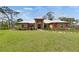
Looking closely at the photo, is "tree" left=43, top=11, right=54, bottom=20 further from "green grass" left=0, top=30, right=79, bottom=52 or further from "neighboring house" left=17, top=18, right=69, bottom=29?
"green grass" left=0, top=30, right=79, bottom=52

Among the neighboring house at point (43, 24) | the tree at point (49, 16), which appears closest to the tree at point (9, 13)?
the neighboring house at point (43, 24)

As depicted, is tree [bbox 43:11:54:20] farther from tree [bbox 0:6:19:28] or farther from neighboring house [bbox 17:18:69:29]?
tree [bbox 0:6:19:28]

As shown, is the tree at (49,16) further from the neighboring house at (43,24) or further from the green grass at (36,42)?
the green grass at (36,42)

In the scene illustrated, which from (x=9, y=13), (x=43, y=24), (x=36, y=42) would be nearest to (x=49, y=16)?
(x=43, y=24)

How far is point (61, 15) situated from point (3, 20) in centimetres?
53

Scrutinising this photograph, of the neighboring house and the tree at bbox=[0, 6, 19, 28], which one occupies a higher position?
the tree at bbox=[0, 6, 19, 28]

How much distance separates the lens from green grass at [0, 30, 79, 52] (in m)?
2.02

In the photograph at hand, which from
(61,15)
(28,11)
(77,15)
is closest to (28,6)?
(28,11)

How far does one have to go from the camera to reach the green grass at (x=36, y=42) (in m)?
2.02

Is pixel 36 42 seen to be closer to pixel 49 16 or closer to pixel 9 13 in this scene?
pixel 49 16

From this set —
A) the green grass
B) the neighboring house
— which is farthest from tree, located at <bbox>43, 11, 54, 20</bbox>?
the green grass

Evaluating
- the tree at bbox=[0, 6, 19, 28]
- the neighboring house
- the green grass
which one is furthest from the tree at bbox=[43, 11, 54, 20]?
Answer: the tree at bbox=[0, 6, 19, 28]

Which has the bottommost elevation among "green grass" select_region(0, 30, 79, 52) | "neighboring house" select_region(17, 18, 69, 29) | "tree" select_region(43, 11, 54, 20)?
"green grass" select_region(0, 30, 79, 52)

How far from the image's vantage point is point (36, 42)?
6.68 feet
